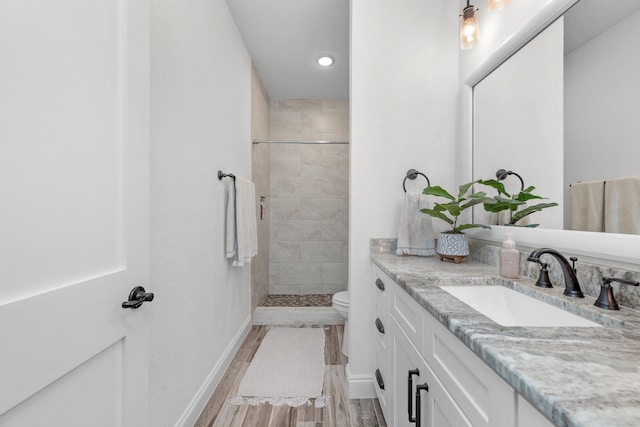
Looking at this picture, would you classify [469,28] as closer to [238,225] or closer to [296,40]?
[296,40]

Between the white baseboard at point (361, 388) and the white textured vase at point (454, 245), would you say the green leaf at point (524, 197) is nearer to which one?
the white textured vase at point (454, 245)

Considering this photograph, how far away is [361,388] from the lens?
5.68 feet

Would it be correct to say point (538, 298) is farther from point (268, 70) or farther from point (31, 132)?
point (268, 70)

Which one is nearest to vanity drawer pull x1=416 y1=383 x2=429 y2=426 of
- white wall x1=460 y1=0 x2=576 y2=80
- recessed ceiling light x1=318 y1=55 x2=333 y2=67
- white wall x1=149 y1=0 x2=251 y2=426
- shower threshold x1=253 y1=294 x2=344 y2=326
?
white wall x1=149 y1=0 x2=251 y2=426

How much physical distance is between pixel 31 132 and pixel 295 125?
3.34 meters

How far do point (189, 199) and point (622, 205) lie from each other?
1707 mm

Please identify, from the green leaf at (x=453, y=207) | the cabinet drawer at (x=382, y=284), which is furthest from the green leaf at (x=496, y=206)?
the cabinet drawer at (x=382, y=284)

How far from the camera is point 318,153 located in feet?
12.2

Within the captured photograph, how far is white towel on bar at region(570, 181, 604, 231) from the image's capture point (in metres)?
0.94

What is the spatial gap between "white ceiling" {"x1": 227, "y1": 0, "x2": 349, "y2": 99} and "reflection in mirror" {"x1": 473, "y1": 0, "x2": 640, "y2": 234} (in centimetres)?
144

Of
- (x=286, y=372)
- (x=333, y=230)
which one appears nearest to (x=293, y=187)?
(x=333, y=230)

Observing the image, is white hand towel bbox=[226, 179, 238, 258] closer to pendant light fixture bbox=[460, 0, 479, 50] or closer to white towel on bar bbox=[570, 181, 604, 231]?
pendant light fixture bbox=[460, 0, 479, 50]

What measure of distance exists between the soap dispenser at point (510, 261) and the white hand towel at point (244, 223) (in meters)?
1.60

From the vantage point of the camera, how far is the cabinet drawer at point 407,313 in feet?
3.07
